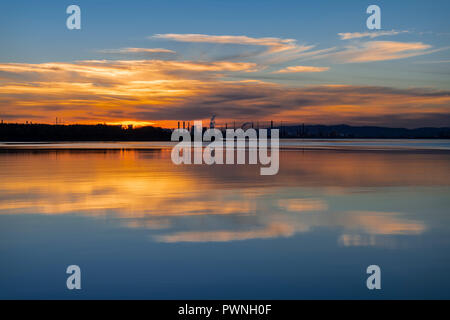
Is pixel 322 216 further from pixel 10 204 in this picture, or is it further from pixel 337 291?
pixel 10 204

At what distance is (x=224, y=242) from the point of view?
7.77 meters

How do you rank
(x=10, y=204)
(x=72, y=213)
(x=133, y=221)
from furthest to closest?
(x=10, y=204)
(x=72, y=213)
(x=133, y=221)

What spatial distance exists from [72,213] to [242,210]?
3.72 metres

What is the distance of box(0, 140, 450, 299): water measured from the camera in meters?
5.77

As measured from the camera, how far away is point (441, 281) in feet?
19.6

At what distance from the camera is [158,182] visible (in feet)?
54.9

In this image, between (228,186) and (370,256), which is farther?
(228,186)

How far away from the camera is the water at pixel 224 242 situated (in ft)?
18.9

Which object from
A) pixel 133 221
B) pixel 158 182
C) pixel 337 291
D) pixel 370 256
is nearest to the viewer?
pixel 337 291

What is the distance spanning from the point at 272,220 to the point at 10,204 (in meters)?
6.54

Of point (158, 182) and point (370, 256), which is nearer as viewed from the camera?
point (370, 256)
